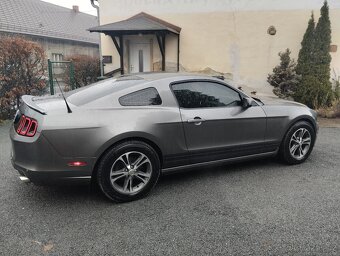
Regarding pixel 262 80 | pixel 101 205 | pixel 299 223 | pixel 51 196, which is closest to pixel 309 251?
pixel 299 223

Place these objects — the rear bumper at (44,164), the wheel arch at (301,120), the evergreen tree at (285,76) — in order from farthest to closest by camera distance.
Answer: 1. the evergreen tree at (285,76)
2. the wheel arch at (301,120)
3. the rear bumper at (44,164)

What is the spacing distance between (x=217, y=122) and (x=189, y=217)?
1.36 m

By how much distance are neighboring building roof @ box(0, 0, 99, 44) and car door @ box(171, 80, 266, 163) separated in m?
16.5

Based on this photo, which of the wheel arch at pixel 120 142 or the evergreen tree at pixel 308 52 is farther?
the evergreen tree at pixel 308 52

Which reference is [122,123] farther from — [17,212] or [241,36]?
[241,36]

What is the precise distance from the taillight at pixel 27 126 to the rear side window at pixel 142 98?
0.96 metres

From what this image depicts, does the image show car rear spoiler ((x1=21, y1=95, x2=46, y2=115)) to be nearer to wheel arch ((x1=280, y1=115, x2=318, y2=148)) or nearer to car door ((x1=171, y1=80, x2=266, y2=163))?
car door ((x1=171, y1=80, x2=266, y2=163))

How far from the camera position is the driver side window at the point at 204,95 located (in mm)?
4004

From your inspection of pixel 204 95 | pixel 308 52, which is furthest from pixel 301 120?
pixel 308 52

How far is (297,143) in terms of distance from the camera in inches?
190

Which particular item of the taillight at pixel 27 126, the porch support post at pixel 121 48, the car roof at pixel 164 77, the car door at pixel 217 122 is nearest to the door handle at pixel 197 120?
the car door at pixel 217 122

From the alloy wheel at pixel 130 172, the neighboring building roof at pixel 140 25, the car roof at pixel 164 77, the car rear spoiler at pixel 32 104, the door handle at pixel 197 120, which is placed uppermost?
the neighboring building roof at pixel 140 25

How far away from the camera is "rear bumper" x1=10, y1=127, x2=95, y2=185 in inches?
126

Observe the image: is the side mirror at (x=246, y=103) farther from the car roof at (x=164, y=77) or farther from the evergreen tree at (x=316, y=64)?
the evergreen tree at (x=316, y=64)
